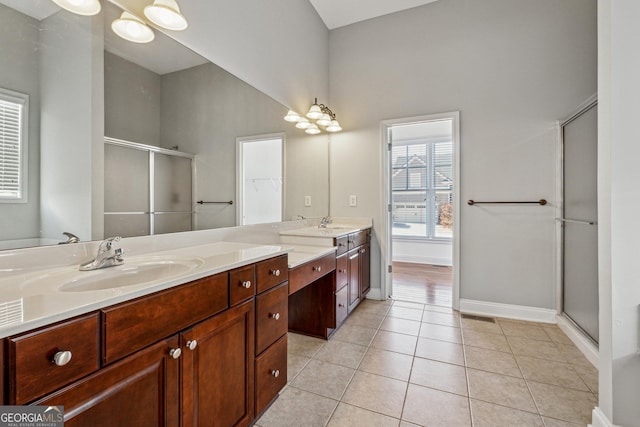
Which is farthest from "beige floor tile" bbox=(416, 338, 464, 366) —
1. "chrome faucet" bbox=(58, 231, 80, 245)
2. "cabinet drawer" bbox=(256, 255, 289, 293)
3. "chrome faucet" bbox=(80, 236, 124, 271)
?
"chrome faucet" bbox=(58, 231, 80, 245)

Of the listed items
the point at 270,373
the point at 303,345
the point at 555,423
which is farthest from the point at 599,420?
the point at 303,345

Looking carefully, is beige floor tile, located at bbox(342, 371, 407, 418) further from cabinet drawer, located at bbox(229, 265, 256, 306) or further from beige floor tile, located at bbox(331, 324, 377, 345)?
cabinet drawer, located at bbox(229, 265, 256, 306)

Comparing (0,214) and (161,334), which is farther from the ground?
(0,214)

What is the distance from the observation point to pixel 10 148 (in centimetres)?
95

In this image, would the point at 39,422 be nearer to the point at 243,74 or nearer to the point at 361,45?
the point at 243,74

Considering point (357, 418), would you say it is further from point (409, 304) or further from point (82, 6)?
point (82, 6)

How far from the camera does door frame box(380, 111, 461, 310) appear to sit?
9.29 feet

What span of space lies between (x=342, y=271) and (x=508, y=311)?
173 cm

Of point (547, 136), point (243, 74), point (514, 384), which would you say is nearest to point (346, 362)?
point (514, 384)

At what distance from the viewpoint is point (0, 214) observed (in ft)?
3.04

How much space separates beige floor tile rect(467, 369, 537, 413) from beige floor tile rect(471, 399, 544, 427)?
0.04 meters

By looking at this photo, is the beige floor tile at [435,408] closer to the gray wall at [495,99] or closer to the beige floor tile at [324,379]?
the beige floor tile at [324,379]

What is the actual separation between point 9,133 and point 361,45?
10.7 ft

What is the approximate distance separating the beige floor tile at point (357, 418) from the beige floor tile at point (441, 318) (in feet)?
4.50
